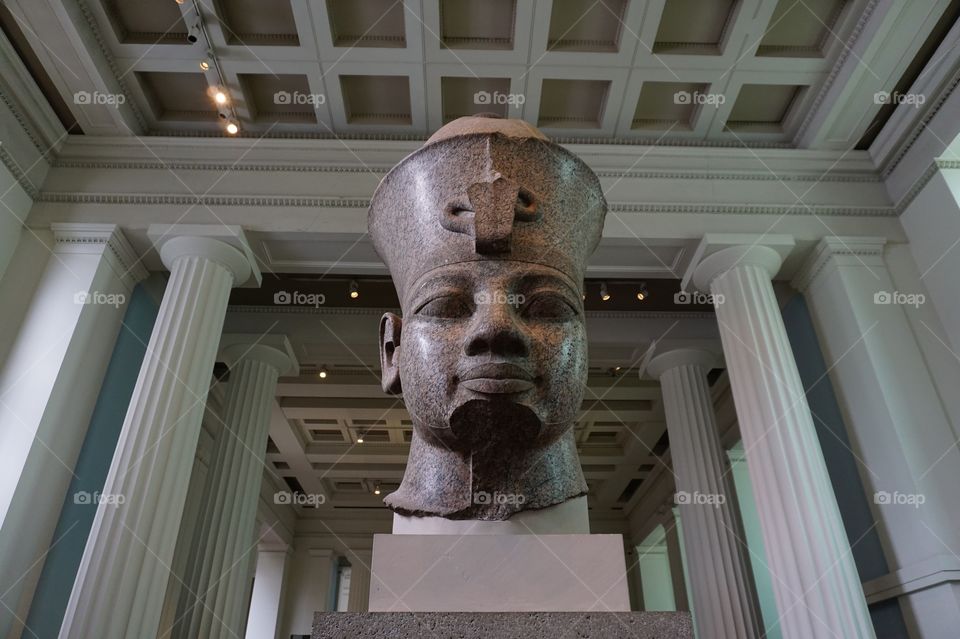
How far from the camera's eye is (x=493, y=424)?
1.87m

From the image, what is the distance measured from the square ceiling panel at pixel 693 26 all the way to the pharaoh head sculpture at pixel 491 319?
4654mm

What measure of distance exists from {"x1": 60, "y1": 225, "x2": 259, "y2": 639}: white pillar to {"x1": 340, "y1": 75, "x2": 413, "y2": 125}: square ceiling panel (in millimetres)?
1890

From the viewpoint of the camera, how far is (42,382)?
17.4 feet

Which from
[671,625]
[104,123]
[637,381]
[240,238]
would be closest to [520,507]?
[671,625]

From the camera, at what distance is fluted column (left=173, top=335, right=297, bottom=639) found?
663 cm

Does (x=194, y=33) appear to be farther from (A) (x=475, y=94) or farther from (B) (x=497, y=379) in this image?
(B) (x=497, y=379)

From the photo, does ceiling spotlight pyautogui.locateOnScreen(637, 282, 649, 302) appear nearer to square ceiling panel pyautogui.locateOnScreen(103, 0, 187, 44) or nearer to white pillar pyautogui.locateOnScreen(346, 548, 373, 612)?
square ceiling panel pyautogui.locateOnScreen(103, 0, 187, 44)

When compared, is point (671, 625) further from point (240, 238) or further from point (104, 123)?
point (104, 123)
